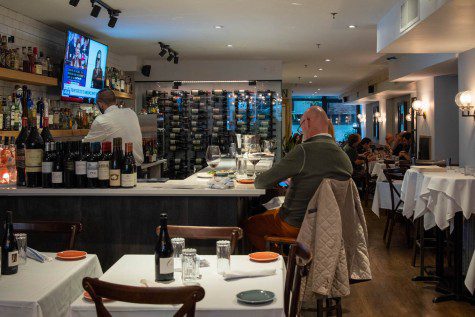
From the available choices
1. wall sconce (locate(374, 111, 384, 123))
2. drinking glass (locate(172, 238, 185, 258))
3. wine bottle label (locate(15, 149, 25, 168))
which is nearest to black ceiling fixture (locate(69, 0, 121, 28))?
wine bottle label (locate(15, 149, 25, 168))

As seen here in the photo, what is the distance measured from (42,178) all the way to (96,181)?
408 mm

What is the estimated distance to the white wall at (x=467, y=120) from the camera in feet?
28.8

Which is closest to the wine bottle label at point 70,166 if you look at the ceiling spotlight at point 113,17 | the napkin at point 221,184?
the napkin at point 221,184

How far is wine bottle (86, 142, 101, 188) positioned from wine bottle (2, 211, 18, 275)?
1.24m

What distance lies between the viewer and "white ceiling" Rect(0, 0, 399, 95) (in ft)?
24.0

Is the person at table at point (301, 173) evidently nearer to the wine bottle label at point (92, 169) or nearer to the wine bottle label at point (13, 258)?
the wine bottle label at point (92, 169)

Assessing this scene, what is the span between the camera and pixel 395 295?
533cm

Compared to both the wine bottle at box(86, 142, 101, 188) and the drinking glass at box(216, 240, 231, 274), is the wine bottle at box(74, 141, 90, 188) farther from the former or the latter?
the drinking glass at box(216, 240, 231, 274)

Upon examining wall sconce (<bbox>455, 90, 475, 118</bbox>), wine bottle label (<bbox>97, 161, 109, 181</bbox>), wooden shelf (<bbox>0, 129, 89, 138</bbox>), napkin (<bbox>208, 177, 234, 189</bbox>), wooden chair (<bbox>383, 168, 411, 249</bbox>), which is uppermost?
wall sconce (<bbox>455, 90, 475, 118</bbox>)

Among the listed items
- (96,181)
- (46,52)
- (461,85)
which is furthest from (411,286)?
(46,52)

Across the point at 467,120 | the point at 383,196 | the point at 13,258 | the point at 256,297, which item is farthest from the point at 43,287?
the point at 467,120

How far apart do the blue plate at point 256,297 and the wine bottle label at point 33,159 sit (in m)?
2.33

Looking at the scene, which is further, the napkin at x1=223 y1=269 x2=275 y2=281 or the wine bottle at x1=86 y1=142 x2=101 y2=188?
the wine bottle at x1=86 y1=142 x2=101 y2=188

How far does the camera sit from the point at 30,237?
4297 mm
